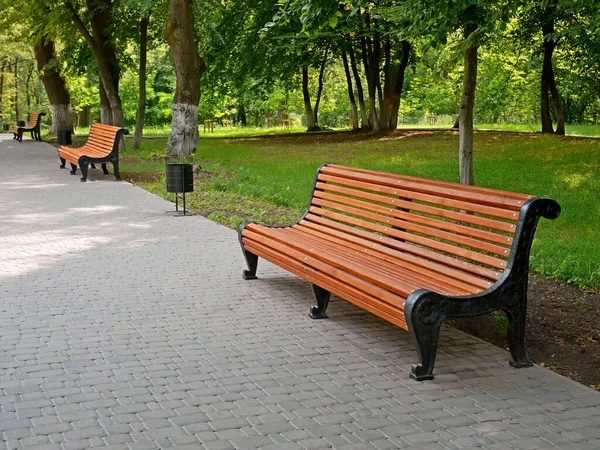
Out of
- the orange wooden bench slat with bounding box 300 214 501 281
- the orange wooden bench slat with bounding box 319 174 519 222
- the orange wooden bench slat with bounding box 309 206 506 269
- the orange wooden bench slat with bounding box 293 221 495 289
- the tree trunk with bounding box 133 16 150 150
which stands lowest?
the orange wooden bench slat with bounding box 293 221 495 289

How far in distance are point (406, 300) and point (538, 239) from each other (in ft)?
16.5

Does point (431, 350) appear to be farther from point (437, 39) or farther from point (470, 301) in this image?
point (437, 39)

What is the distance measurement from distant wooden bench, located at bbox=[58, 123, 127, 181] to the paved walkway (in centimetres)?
753

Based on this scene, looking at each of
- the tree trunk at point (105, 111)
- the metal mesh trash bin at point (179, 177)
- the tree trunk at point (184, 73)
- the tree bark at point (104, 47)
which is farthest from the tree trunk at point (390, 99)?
the metal mesh trash bin at point (179, 177)

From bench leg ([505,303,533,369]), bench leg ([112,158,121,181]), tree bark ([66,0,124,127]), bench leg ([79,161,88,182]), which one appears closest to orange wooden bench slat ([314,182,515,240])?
bench leg ([505,303,533,369])

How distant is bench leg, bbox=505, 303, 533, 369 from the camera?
16.6 feet

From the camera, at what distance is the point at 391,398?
14.9 feet

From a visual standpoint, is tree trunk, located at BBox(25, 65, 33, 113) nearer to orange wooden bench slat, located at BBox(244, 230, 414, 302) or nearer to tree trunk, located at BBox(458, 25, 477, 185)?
tree trunk, located at BBox(458, 25, 477, 185)

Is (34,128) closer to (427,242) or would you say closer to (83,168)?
(83,168)

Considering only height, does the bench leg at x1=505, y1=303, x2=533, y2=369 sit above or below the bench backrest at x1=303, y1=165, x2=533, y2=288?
below

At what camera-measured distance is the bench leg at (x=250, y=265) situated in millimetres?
7488

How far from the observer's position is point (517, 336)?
5.08 m

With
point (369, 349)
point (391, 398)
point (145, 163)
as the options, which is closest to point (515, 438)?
point (391, 398)

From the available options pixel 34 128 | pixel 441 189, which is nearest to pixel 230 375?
pixel 441 189
